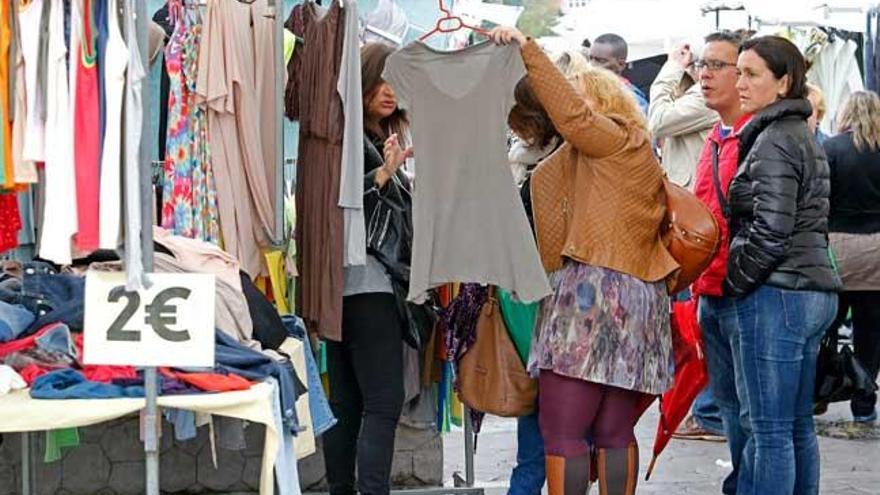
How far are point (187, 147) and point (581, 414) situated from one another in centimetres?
179

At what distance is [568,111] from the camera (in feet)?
15.9

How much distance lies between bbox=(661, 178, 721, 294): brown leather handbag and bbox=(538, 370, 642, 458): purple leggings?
1.51 ft

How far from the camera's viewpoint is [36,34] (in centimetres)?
416

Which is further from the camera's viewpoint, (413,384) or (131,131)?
(413,384)

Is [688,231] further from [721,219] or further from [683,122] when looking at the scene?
[683,122]

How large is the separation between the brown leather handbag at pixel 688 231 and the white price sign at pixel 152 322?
6.11 ft

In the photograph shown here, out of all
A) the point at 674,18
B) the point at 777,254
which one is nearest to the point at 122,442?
the point at 777,254

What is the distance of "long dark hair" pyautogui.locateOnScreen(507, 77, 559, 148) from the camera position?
531 cm

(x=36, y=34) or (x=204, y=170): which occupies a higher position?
(x=36, y=34)

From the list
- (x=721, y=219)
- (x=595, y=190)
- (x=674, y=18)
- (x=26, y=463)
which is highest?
(x=674, y=18)

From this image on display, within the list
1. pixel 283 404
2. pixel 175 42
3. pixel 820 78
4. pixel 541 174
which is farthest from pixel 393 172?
pixel 820 78

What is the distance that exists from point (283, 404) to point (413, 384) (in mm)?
1560

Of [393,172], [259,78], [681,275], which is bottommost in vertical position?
[681,275]

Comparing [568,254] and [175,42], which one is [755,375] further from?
[175,42]
